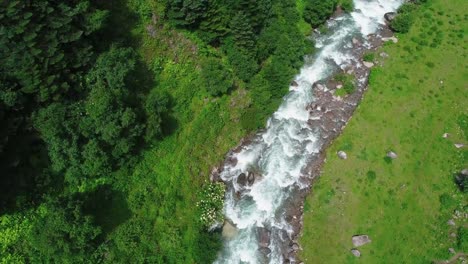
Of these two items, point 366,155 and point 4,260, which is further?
point 366,155

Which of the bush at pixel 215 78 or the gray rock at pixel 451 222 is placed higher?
the bush at pixel 215 78

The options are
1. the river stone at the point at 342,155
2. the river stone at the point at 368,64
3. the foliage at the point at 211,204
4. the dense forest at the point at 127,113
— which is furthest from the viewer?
the river stone at the point at 368,64

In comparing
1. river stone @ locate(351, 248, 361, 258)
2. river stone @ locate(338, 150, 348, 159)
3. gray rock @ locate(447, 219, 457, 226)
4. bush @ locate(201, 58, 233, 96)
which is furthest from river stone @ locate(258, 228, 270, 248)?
gray rock @ locate(447, 219, 457, 226)

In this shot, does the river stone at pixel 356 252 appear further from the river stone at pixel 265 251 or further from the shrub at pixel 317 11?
the shrub at pixel 317 11

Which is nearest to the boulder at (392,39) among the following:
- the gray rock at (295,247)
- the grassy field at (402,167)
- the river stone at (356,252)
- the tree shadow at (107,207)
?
the grassy field at (402,167)

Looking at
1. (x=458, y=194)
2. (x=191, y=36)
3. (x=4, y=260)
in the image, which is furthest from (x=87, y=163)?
(x=458, y=194)

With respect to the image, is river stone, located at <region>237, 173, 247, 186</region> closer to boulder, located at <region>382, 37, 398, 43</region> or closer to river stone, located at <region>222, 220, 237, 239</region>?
river stone, located at <region>222, 220, 237, 239</region>

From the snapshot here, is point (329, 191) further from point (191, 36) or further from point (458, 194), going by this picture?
point (191, 36)
